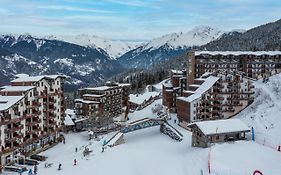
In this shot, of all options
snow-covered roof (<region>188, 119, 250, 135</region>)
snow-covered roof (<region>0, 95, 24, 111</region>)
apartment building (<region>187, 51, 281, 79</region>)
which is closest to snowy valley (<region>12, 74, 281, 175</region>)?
snow-covered roof (<region>188, 119, 250, 135</region>)

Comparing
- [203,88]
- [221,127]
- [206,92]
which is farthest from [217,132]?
[203,88]

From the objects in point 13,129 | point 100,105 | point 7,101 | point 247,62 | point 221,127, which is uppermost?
point 247,62

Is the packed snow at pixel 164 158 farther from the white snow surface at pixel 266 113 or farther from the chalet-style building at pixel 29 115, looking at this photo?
the white snow surface at pixel 266 113

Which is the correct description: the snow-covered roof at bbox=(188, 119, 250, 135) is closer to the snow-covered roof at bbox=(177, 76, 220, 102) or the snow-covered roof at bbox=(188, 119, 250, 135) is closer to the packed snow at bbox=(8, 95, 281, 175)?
the packed snow at bbox=(8, 95, 281, 175)

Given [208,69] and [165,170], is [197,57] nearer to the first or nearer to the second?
[208,69]

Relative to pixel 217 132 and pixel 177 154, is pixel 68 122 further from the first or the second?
pixel 217 132

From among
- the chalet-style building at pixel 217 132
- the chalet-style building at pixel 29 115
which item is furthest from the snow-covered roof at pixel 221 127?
the chalet-style building at pixel 29 115

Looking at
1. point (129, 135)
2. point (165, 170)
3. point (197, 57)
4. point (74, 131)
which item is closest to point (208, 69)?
point (197, 57)
